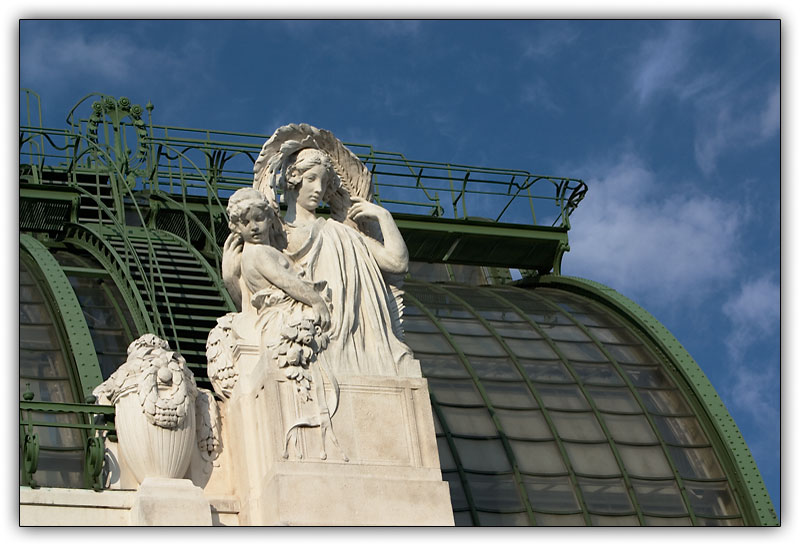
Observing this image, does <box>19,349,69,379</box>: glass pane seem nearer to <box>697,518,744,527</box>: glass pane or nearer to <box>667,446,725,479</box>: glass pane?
<box>667,446,725,479</box>: glass pane

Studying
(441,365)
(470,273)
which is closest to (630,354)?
(441,365)

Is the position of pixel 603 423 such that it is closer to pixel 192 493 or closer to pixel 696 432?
pixel 696 432

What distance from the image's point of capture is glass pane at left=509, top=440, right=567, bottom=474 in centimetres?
2373

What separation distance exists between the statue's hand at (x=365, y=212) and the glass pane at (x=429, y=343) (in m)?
6.44

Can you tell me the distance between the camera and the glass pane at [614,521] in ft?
76.6

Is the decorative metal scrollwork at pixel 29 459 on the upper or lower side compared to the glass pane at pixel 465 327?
lower

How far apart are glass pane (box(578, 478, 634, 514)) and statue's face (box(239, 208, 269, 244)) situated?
737 cm

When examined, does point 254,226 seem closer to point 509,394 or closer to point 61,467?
point 61,467

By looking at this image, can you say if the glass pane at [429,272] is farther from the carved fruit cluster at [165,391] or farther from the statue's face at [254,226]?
the carved fruit cluster at [165,391]

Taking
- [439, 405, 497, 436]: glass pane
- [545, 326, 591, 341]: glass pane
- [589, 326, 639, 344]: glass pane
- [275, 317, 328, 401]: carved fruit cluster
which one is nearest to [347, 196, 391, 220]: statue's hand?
[275, 317, 328, 401]: carved fruit cluster

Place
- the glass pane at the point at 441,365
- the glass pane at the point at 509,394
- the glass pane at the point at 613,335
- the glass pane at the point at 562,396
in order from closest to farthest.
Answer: the glass pane at the point at 509,394 < the glass pane at the point at 441,365 < the glass pane at the point at 562,396 < the glass pane at the point at 613,335

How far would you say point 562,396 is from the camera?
82.1ft

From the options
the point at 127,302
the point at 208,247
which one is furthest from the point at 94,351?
the point at 208,247

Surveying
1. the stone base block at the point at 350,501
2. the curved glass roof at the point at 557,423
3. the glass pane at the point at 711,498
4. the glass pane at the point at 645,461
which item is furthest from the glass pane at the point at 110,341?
the glass pane at the point at 711,498
